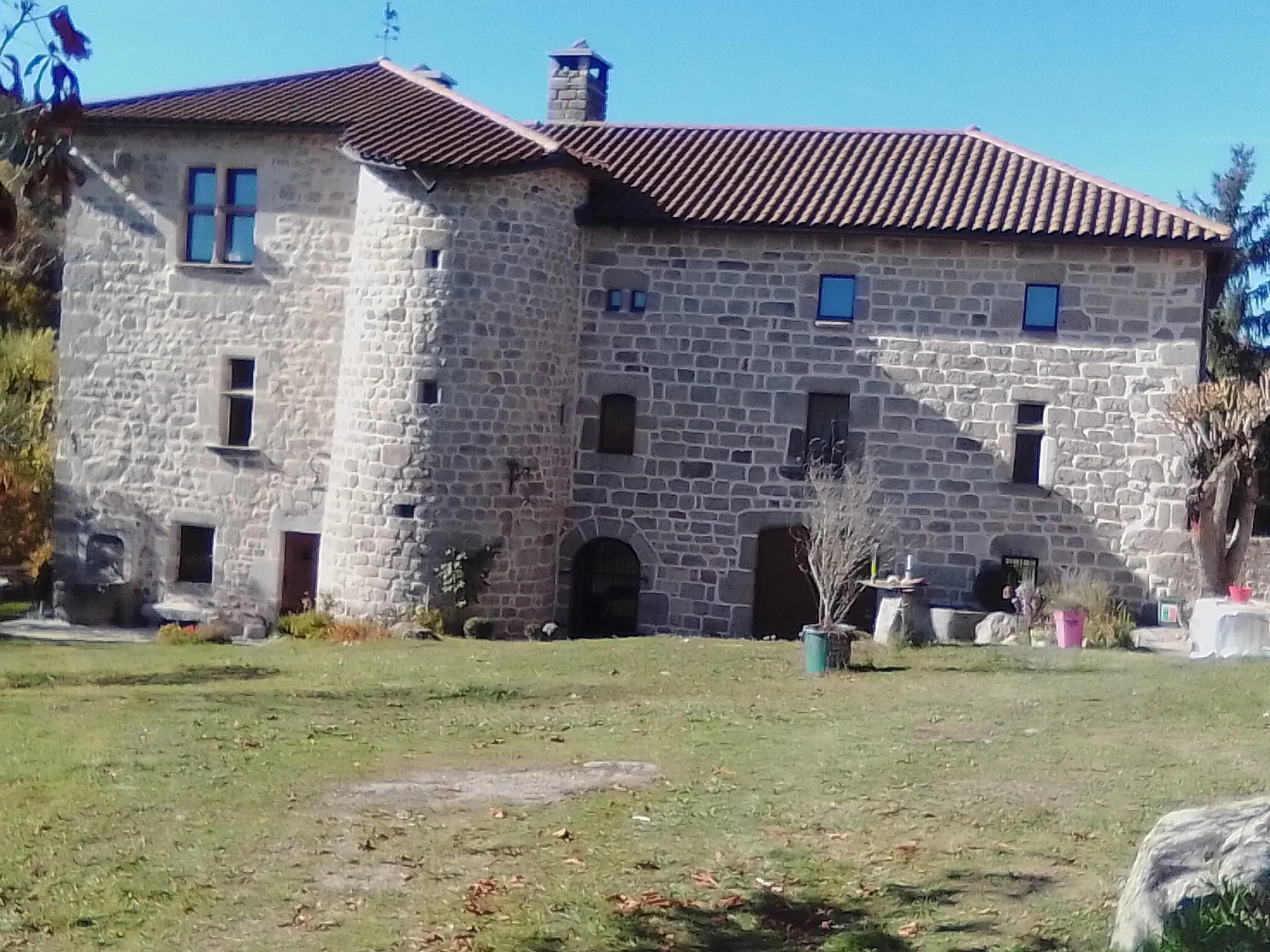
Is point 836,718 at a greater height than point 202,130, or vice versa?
point 202,130

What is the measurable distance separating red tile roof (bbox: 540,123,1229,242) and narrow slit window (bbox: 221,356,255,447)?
17.6ft

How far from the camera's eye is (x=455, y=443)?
1602 centimetres

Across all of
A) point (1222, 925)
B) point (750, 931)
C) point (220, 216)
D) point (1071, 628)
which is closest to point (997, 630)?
point (1071, 628)

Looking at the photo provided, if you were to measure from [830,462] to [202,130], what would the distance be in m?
9.74

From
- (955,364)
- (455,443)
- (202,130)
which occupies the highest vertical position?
(202,130)

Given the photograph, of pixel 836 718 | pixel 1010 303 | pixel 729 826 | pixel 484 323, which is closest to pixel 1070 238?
pixel 1010 303

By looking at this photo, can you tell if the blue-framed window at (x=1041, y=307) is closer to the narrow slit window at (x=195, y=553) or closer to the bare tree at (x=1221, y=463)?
the bare tree at (x=1221, y=463)

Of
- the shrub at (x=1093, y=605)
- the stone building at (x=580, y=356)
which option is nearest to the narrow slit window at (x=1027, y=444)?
the stone building at (x=580, y=356)

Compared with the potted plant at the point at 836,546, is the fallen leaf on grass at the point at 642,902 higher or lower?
lower

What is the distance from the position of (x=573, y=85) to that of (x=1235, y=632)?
12924 millimetres

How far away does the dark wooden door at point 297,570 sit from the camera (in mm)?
18062

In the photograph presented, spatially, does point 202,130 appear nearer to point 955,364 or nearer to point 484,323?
point 484,323

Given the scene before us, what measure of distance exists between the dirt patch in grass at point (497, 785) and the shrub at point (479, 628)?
24.1 ft

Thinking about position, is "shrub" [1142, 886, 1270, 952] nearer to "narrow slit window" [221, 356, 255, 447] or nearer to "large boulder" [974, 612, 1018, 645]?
"large boulder" [974, 612, 1018, 645]
